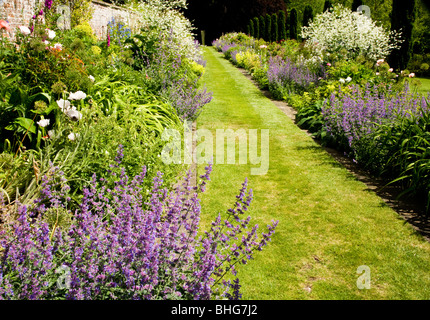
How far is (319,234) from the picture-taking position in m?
3.68

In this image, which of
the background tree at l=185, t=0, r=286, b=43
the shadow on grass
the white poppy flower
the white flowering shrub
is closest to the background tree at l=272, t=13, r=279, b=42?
the background tree at l=185, t=0, r=286, b=43

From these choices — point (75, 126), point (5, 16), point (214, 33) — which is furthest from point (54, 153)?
point (214, 33)

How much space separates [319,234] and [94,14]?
11.5 metres

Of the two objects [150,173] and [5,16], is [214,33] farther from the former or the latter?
[150,173]

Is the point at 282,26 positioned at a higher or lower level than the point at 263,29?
lower

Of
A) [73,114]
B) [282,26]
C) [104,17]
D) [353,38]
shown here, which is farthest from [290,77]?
[282,26]

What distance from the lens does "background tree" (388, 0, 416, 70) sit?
54.5 ft

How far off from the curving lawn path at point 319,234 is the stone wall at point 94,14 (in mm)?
4219

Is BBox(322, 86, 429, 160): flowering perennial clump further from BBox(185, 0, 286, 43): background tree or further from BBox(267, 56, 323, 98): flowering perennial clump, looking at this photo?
BBox(185, 0, 286, 43): background tree

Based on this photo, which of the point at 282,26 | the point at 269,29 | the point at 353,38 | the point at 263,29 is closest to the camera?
the point at 353,38

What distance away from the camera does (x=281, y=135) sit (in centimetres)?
697

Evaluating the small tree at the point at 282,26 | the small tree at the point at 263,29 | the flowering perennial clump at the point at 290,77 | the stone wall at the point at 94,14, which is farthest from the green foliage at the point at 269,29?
the flowering perennial clump at the point at 290,77

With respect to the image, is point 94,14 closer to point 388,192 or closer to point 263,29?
point 388,192
